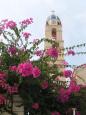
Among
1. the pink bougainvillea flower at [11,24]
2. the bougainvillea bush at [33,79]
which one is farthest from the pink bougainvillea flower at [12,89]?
the pink bougainvillea flower at [11,24]

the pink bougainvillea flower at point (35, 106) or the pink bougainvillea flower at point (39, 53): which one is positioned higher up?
the pink bougainvillea flower at point (39, 53)

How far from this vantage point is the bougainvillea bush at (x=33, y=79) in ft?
35.7

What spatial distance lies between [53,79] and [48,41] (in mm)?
1040

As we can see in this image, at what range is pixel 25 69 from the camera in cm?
1062

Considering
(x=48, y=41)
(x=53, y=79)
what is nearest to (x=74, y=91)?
(x=53, y=79)

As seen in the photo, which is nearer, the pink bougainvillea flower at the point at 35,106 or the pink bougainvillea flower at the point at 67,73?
the pink bougainvillea flower at the point at 35,106

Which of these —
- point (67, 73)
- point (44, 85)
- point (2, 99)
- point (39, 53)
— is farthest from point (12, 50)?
point (67, 73)

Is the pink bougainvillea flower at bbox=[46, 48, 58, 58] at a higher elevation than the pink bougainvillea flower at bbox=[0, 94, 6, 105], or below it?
higher

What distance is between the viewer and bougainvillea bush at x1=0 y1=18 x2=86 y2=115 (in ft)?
35.7

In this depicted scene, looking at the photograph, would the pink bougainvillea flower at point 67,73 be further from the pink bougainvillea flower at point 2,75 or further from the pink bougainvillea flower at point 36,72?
the pink bougainvillea flower at point 2,75

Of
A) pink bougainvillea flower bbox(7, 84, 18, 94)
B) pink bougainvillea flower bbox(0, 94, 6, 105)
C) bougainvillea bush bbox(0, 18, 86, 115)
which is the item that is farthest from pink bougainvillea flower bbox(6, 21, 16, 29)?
pink bougainvillea flower bbox(0, 94, 6, 105)

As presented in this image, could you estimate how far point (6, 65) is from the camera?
11.4 metres

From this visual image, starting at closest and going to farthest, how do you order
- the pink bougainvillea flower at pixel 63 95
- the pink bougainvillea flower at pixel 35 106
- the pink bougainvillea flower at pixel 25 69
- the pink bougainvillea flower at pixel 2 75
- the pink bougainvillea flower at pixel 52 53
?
the pink bougainvillea flower at pixel 25 69 → the pink bougainvillea flower at pixel 2 75 → the pink bougainvillea flower at pixel 35 106 → the pink bougainvillea flower at pixel 63 95 → the pink bougainvillea flower at pixel 52 53

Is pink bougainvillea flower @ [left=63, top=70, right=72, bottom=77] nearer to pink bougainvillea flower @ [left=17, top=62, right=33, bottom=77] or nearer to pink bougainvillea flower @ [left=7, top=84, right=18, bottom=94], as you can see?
pink bougainvillea flower @ [left=17, top=62, right=33, bottom=77]
